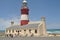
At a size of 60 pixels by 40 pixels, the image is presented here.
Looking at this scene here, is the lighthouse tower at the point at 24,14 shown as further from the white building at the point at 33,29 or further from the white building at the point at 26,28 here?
the white building at the point at 33,29

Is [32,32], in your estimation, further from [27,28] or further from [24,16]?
[24,16]

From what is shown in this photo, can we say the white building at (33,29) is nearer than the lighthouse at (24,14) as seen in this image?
Yes

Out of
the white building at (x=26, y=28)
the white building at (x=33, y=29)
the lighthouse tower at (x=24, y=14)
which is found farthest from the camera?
the lighthouse tower at (x=24, y=14)

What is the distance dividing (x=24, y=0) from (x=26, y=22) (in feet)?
17.8

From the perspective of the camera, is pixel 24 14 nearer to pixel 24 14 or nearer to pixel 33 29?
pixel 24 14

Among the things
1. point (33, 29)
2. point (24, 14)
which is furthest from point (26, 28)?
point (24, 14)

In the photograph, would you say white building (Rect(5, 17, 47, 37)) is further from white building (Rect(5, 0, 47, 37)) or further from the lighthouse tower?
the lighthouse tower

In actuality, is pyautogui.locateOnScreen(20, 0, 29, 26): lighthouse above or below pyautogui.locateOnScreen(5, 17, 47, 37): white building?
above

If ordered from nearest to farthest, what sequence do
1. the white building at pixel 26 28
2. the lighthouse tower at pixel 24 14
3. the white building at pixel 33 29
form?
the white building at pixel 33 29 → the white building at pixel 26 28 → the lighthouse tower at pixel 24 14

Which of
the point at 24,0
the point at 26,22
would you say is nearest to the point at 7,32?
the point at 26,22

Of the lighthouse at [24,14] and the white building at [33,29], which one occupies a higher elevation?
the lighthouse at [24,14]

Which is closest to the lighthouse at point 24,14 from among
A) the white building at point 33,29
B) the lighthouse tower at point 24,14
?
the lighthouse tower at point 24,14

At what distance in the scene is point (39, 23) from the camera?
39.0m

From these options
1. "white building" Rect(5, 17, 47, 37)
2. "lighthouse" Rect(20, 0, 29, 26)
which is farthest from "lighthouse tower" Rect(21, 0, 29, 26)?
"white building" Rect(5, 17, 47, 37)
